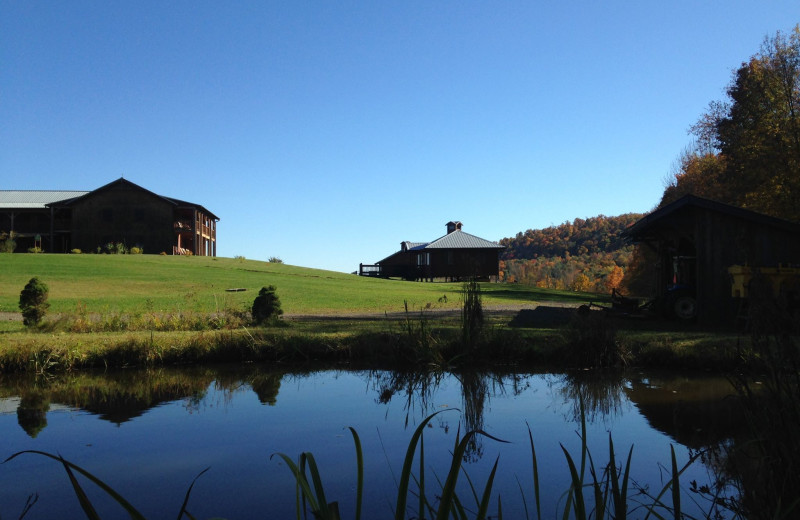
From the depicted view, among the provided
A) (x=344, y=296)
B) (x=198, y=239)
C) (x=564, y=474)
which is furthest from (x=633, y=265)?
(x=564, y=474)

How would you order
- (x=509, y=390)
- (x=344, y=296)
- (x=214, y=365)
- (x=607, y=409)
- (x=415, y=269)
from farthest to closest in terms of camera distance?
(x=415, y=269), (x=344, y=296), (x=214, y=365), (x=509, y=390), (x=607, y=409)

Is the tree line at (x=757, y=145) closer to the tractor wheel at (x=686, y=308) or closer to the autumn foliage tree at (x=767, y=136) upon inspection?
the autumn foliage tree at (x=767, y=136)

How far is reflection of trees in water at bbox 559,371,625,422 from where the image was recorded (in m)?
7.00

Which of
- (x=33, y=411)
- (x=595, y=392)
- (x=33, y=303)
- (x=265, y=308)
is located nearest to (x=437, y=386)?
(x=595, y=392)

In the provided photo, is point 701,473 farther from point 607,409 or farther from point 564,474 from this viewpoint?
point 607,409

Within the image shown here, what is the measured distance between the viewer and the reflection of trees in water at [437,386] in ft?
23.3

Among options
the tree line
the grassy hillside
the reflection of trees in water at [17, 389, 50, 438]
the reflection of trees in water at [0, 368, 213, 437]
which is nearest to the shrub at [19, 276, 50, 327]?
the grassy hillside

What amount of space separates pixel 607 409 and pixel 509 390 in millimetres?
1532

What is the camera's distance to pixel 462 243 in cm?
5078

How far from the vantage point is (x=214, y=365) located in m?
10.6

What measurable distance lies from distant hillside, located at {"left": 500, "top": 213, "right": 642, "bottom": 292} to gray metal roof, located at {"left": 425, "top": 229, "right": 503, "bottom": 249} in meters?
7.06

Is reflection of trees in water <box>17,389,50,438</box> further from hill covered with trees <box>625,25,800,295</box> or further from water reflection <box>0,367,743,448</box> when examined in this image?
hill covered with trees <box>625,25,800,295</box>

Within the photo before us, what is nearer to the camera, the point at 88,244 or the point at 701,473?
the point at 701,473

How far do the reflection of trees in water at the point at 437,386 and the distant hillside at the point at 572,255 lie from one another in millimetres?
47144
